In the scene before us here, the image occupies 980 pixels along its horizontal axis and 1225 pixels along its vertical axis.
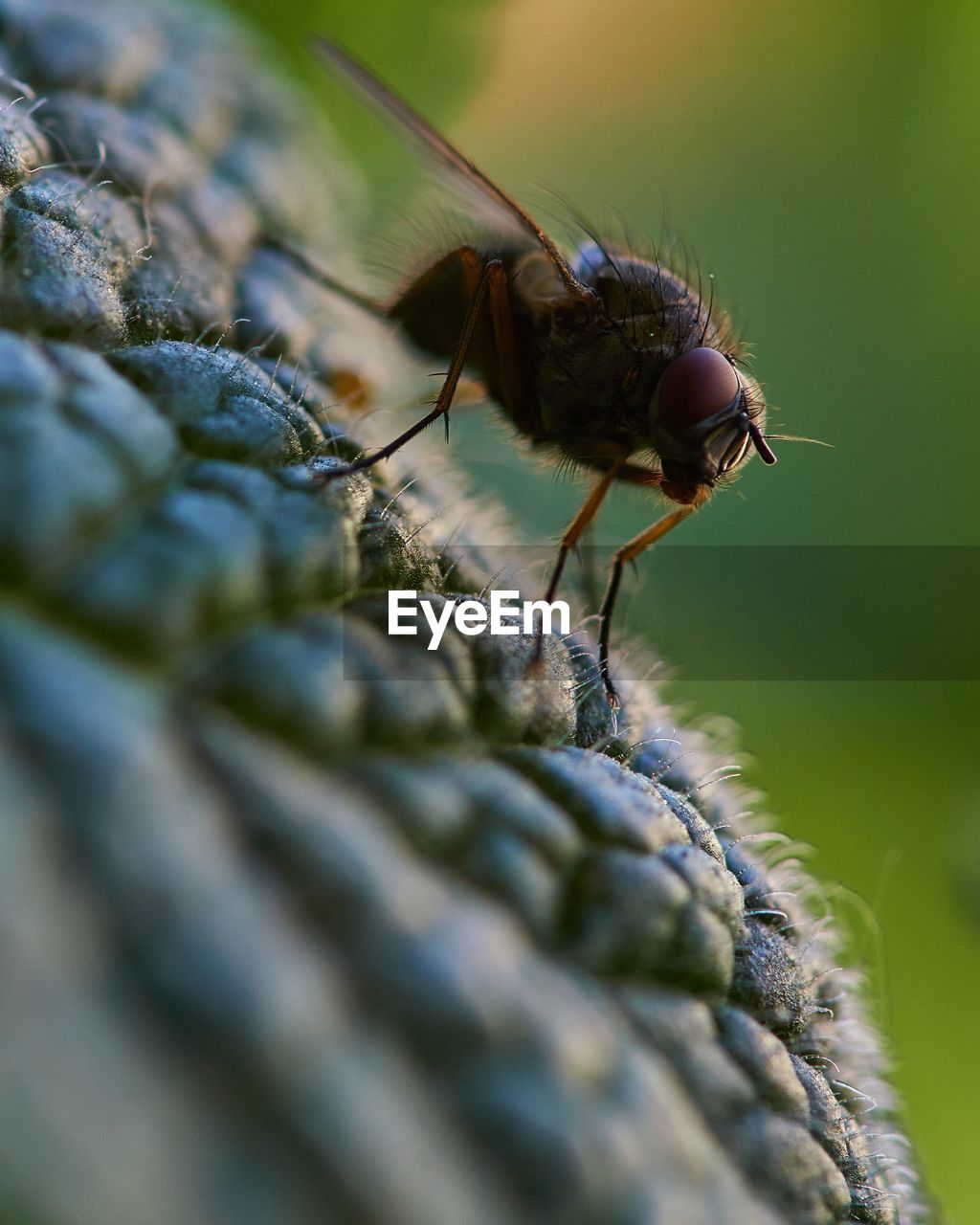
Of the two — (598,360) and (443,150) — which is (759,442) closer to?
(598,360)

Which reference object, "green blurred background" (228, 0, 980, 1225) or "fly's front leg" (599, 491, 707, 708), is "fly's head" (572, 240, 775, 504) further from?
"green blurred background" (228, 0, 980, 1225)

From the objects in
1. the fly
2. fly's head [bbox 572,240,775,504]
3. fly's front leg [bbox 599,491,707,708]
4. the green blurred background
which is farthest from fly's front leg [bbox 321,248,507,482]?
the green blurred background

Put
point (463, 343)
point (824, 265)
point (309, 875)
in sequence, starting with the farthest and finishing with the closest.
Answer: point (824, 265), point (463, 343), point (309, 875)

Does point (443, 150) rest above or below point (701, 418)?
above

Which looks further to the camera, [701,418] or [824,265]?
[824,265]

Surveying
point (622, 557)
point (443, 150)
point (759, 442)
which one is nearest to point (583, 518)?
point (622, 557)

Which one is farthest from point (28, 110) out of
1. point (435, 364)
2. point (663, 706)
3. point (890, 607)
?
point (890, 607)

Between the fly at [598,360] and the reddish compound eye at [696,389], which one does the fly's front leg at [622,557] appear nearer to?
the fly at [598,360]
